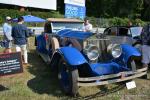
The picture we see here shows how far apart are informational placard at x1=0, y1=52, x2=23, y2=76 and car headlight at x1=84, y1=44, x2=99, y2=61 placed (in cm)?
167

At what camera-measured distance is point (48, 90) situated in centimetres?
888

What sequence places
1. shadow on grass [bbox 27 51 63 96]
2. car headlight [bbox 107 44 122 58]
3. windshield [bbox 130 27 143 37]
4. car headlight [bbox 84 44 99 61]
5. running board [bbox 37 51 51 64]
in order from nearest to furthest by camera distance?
car headlight [bbox 84 44 99 61] < shadow on grass [bbox 27 51 63 96] < car headlight [bbox 107 44 122 58] < running board [bbox 37 51 51 64] < windshield [bbox 130 27 143 37]

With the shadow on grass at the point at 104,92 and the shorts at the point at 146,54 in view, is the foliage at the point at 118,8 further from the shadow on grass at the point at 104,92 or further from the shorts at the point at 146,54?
the shadow on grass at the point at 104,92

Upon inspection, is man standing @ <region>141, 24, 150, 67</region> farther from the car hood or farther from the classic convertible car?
the classic convertible car

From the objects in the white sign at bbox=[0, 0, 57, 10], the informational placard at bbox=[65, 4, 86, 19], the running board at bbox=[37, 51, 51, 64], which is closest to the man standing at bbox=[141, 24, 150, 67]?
the running board at bbox=[37, 51, 51, 64]

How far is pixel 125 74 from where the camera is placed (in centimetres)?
854

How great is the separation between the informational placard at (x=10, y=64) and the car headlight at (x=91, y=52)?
1670 millimetres

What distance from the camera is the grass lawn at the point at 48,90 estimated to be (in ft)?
27.2

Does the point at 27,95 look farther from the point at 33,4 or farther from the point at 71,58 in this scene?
the point at 33,4

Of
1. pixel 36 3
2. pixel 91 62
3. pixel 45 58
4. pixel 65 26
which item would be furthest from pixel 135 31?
pixel 36 3

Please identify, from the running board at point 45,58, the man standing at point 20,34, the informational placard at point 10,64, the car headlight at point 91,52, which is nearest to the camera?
the informational placard at point 10,64

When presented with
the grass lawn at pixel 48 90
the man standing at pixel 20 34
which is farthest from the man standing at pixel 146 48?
the man standing at pixel 20 34

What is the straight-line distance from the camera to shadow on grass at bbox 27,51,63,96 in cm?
884

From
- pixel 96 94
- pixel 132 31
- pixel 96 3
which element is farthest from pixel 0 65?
pixel 96 3
